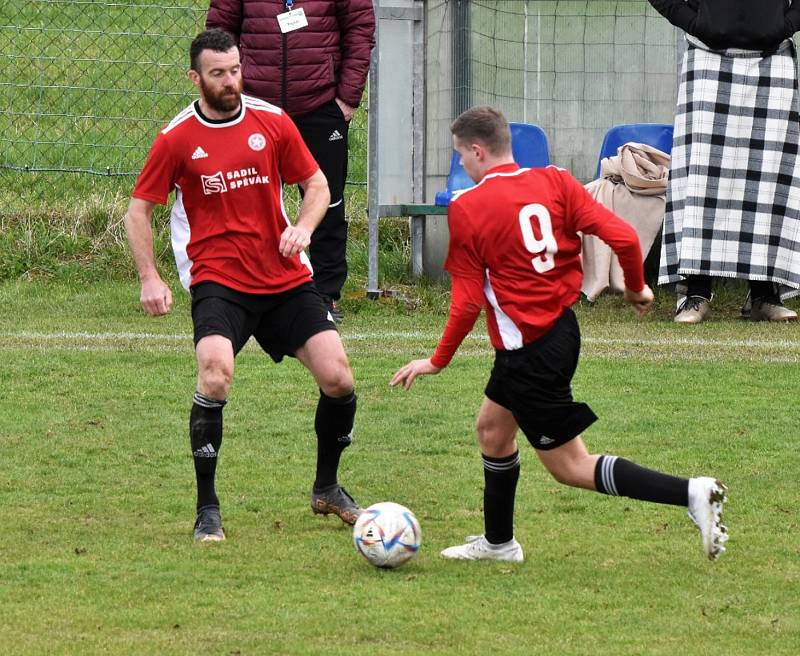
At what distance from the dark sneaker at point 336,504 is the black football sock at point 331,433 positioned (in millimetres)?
28

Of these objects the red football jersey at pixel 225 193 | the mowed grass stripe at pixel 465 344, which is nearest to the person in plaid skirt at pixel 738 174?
the mowed grass stripe at pixel 465 344

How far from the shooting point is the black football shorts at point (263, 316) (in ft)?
20.3

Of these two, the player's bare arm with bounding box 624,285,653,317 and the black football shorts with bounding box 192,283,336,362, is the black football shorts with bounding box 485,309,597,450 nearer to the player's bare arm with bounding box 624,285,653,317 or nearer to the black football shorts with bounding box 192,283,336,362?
the player's bare arm with bounding box 624,285,653,317

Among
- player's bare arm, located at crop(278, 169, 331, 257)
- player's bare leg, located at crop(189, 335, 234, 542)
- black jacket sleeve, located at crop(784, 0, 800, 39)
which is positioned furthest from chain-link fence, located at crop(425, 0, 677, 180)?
player's bare leg, located at crop(189, 335, 234, 542)

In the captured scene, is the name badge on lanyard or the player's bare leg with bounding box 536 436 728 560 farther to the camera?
the name badge on lanyard

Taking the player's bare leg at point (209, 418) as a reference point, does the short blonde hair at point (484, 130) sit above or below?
above

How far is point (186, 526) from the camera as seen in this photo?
244 inches

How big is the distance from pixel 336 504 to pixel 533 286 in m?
1.41

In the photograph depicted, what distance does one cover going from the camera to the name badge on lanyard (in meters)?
10.2

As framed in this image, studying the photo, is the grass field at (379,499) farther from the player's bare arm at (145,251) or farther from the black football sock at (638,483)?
the player's bare arm at (145,251)

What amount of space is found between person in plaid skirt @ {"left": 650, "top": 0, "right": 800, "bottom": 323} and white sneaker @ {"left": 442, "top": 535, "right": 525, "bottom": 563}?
17.9ft

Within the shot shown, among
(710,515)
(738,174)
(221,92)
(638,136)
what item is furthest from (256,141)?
(638,136)

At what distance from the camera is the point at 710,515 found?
5301 mm

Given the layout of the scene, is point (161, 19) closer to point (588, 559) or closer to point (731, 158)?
point (731, 158)
